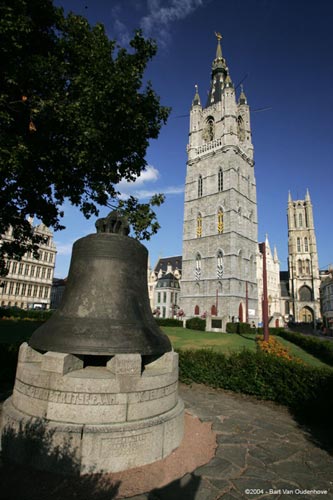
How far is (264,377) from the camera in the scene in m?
7.98

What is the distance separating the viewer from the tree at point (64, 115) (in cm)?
793

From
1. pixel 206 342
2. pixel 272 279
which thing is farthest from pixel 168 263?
pixel 206 342

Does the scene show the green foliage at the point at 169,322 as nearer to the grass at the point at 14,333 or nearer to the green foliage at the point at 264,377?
the grass at the point at 14,333

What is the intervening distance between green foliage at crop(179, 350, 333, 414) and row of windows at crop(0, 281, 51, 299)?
51.2 meters

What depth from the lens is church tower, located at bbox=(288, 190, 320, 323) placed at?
75875 millimetres

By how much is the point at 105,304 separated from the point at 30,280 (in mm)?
58927

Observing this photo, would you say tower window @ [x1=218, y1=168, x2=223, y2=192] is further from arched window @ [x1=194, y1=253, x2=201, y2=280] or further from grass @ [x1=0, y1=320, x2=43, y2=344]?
grass @ [x1=0, y1=320, x2=43, y2=344]

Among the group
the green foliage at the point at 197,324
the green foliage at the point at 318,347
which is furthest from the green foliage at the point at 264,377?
the green foliage at the point at 197,324

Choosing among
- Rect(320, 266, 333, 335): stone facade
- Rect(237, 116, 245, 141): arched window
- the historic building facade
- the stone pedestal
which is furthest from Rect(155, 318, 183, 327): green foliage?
Rect(320, 266, 333, 335): stone facade

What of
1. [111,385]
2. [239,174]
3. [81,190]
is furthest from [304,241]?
[111,385]

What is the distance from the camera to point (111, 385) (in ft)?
13.2

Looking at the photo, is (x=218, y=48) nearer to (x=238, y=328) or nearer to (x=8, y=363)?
(x=238, y=328)

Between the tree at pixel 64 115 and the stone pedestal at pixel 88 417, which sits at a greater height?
the tree at pixel 64 115

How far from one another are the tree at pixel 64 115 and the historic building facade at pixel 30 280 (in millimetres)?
43781
